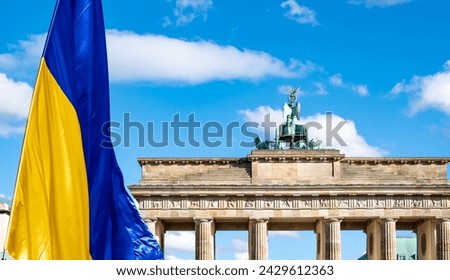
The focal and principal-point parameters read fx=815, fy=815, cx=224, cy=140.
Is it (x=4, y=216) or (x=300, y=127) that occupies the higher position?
(x=300, y=127)

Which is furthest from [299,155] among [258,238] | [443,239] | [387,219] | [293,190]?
[443,239]

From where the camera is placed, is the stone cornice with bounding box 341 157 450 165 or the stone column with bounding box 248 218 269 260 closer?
the stone column with bounding box 248 218 269 260

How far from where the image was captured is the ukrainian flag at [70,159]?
23.6 ft

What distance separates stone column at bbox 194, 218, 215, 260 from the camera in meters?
65.0

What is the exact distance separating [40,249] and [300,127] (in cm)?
6287

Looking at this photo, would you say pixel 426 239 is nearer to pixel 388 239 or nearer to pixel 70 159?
pixel 388 239

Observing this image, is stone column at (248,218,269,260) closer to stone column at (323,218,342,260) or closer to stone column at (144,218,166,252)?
stone column at (323,218,342,260)

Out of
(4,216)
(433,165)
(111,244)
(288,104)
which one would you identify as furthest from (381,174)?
(111,244)

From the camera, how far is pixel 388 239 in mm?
65438

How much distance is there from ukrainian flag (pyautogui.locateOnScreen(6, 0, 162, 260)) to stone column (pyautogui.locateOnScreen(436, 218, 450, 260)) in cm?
5974

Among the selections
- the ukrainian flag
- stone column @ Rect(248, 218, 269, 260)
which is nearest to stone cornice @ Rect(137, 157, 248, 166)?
stone column @ Rect(248, 218, 269, 260)

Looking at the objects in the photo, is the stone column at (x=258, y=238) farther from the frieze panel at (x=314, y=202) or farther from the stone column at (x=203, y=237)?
the stone column at (x=203, y=237)
